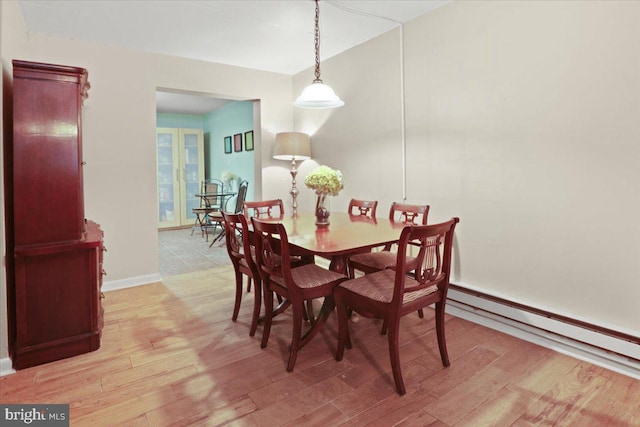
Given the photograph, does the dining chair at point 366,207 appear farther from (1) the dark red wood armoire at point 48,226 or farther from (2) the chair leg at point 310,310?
(1) the dark red wood armoire at point 48,226

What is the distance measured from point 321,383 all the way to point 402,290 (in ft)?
2.24

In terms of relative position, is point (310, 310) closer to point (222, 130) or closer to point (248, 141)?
point (248, 141)

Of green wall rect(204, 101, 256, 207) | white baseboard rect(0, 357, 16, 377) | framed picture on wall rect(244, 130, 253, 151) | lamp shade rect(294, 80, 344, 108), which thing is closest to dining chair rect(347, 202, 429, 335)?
lamp shade rect(294, 80, 344, 108)

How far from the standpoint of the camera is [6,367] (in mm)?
2084

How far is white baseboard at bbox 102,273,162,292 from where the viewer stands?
3635 mm

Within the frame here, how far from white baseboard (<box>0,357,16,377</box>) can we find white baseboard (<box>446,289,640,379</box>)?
2934 millimetres

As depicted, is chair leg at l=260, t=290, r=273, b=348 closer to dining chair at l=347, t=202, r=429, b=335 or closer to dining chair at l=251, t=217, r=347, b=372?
dining chair at l=251, t=217, r=347, b=372

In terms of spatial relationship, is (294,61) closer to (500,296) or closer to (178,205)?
(500,296)

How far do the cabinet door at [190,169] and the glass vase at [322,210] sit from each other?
18.9 feet

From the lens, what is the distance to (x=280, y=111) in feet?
15.4

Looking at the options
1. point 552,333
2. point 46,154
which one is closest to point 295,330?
point 552,333

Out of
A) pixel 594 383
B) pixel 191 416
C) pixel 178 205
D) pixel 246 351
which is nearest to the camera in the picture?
pixel 191 416

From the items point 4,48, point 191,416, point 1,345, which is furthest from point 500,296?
point 4,48

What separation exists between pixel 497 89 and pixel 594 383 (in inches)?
74.6
